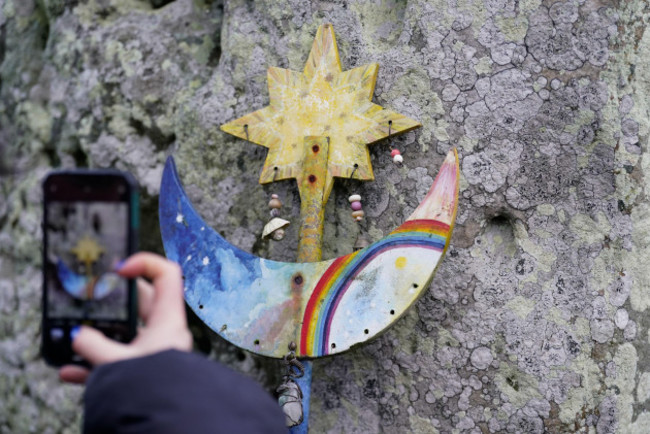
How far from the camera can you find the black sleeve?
1.93ft

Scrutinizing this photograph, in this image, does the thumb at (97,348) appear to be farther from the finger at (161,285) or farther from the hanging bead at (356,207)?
the hanging bead at (356,207)

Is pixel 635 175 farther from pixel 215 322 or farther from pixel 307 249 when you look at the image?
pixel 215 322

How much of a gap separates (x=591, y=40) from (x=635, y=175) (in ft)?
0.85

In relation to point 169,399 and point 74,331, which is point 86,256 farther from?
point 169,399

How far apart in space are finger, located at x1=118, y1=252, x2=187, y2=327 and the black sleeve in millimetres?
43

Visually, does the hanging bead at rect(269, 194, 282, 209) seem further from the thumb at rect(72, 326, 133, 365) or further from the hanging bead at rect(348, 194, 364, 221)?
the thumb at rect(72, 326, 133, 365)

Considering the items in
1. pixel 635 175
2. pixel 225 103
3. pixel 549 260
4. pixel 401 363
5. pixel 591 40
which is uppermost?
pixel 591 40

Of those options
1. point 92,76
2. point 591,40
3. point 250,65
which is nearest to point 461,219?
point 591,40

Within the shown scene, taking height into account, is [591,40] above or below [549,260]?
above

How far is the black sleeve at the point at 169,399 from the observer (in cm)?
59

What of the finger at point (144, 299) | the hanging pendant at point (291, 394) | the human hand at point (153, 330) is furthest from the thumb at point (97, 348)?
the hanging pendant at point (291, 394)

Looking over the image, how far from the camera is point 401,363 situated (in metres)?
1.34

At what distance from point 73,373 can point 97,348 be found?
0.08 m

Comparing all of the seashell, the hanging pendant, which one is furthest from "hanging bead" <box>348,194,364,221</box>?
the hanging pendant
